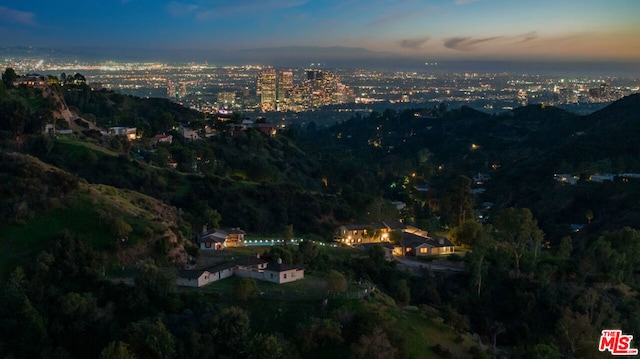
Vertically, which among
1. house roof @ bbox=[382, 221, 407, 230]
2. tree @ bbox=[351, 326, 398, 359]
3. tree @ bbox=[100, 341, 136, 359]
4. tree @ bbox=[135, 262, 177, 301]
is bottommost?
house roof @ bbox=[382, 221, 407, 230]

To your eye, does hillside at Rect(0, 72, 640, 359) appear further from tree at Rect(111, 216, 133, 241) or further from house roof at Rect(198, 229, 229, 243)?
house roof at Rect(198, 229, 229, 243)

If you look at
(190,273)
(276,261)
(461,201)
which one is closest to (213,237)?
(276,261)

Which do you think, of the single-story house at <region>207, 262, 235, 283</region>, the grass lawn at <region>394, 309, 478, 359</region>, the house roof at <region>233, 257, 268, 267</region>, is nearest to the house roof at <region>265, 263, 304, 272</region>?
the house roof at <region>233, 257, 268, 267</region>

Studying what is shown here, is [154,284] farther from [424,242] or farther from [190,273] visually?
[424,242]

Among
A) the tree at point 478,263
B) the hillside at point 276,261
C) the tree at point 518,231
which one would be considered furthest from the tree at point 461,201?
the tree at point 478,263

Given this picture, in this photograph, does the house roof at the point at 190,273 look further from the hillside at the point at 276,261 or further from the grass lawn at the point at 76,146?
the grass lawn at the point at 76,146

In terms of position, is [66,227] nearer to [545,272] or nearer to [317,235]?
[317,235]
